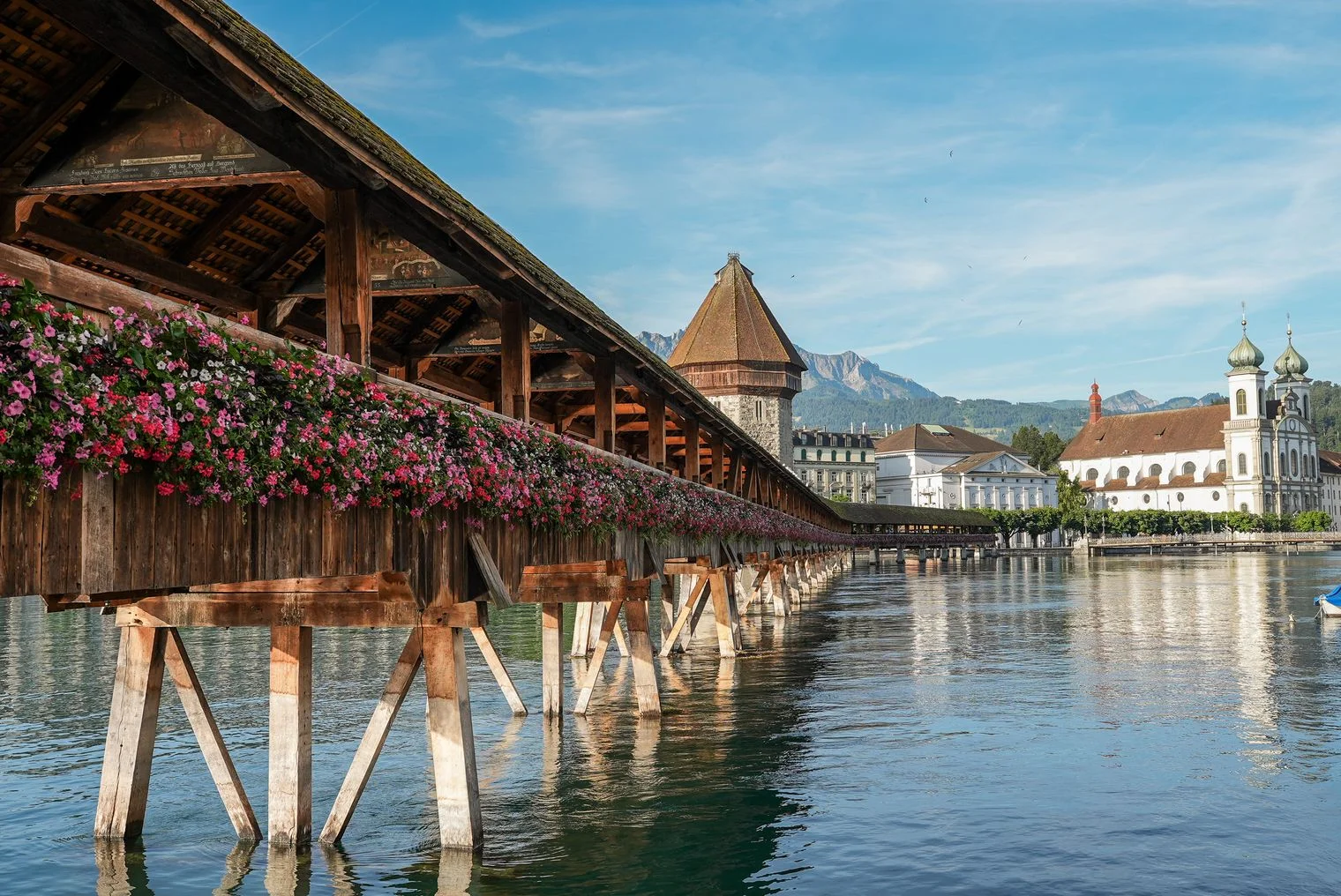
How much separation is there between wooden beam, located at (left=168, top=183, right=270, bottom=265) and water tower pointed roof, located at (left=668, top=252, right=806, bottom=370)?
70481mm

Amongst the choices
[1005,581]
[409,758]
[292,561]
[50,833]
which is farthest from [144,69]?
[1005,581]

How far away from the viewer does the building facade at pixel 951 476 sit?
516ft

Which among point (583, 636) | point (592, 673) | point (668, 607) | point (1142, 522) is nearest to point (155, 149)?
point (592, 673)

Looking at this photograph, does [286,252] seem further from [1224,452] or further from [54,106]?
[1224,452]

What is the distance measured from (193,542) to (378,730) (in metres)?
4.86

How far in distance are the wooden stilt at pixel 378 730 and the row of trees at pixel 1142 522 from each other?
11904cm

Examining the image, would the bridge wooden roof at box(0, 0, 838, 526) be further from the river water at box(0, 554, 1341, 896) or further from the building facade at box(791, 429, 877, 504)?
the building facade at box(791, 429, 877, 504)

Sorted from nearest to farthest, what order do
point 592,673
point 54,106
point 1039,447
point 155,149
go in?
point 155,149, point 54,106, point 592,673, point 1039,447

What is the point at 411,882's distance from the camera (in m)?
11.2

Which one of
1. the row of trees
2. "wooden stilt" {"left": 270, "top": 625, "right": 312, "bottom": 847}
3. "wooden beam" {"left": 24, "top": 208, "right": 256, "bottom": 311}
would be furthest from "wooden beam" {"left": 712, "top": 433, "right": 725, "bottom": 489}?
the row of trees

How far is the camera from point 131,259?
39.3 feet

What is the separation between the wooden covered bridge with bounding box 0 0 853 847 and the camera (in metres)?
6.16

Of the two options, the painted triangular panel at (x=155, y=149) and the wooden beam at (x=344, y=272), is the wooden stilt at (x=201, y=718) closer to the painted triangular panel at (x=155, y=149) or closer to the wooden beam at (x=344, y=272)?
the wooden beam at (x=344, y=272)

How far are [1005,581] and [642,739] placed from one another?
61.1 metres
